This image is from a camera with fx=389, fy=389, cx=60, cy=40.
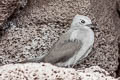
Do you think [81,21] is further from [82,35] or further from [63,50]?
[63,50]

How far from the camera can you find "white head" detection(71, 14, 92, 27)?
355cm

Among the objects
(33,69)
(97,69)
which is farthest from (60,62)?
(33,69)

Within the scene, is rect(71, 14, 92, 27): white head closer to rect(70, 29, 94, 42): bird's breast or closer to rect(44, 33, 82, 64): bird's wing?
rect(70, 29, 94, 42): bird's breast

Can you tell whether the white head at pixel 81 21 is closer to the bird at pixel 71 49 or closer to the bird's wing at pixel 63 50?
the bird at pixel 71 49

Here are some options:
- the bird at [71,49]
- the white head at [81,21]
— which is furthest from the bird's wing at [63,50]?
the white head at [81,21]

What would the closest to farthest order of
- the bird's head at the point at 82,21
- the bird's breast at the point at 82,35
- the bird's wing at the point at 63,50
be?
the bird's wing at the point at 63,50
the bird's breast at the point at 82,35
the bird's head at the point at 82,21

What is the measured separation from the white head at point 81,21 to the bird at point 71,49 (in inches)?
1.6

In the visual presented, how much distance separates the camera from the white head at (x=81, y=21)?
140 inches

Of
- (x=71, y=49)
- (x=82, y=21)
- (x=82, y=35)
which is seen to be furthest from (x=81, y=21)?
(x=71, y=49)

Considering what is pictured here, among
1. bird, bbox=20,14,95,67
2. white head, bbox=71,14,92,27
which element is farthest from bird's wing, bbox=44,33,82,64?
white head, bbox=71,14,92,27

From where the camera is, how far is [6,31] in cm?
391

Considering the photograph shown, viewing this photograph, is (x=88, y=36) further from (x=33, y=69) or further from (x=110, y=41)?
(x=33, y=69)

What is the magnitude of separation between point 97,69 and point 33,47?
3.14 feet

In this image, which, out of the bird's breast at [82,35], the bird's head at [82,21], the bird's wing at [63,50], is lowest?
the bird's wing at [63,50]
